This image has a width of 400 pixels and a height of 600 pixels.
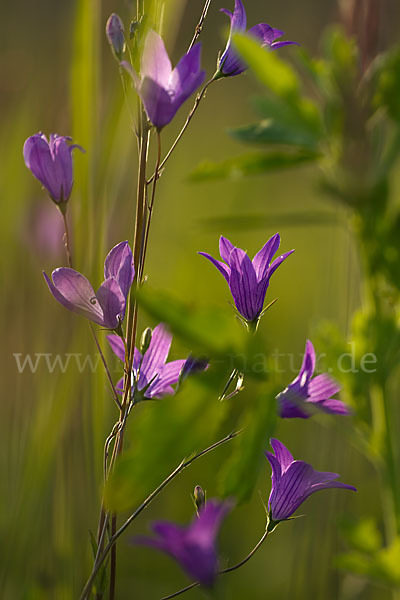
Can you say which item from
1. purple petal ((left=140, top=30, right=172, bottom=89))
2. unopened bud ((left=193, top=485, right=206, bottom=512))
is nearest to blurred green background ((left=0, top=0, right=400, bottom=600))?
unopened bud ((left=193, top=485, right=206, bottom=512))

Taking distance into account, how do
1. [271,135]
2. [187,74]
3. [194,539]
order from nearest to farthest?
1. [194,539]
2. [187,74]
3. [271,135]

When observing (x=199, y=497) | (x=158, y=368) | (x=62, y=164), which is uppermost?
(x=62, y=164)

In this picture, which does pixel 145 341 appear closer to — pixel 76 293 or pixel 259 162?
pixel 76 293

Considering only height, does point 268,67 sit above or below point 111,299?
above

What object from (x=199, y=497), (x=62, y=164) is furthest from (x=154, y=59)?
(x=199, y=497)

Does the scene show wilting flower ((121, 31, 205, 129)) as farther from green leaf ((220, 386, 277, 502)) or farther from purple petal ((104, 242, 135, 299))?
green leaf ((220, 386, 277, 502))

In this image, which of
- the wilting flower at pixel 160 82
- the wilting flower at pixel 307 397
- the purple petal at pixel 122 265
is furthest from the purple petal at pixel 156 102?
the wilting flower at pixel 307 397

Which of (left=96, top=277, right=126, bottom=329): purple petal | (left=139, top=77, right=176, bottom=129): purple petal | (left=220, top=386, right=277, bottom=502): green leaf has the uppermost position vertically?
(left=139, top=77, right=176, bottom=129): purple petal

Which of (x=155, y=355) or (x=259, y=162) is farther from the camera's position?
(x=259, y=162)

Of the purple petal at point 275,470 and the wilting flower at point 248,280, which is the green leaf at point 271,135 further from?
the purple petal at point 275,470
